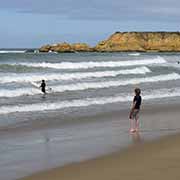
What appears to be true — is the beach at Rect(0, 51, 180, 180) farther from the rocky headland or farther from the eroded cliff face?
the eroded cliff face

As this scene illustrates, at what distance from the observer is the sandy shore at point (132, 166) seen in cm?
819

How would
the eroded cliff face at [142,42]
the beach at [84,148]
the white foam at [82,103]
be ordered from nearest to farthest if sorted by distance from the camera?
the beach at [84,148] < the white foam at [82,103] < the eroded cliff face at [142,42]

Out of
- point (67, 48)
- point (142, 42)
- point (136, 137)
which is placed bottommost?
point (136, 137)

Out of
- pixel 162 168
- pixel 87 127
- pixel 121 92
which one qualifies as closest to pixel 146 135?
pixel 87 127

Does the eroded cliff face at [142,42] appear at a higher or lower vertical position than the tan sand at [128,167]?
higher

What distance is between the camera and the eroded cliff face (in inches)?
6398

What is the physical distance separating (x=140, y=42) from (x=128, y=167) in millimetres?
159023

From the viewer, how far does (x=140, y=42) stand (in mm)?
166250

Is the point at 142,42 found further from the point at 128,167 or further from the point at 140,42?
the point at 128,167

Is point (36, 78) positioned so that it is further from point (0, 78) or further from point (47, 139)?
point (47, 139)

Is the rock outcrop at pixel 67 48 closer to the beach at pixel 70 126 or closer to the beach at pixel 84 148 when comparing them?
the beach at pixel 70 126

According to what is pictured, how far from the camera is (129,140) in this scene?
38.9 feet

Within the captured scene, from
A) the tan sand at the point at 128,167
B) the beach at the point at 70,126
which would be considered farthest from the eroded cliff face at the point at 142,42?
the tan sand at the point at 128,167

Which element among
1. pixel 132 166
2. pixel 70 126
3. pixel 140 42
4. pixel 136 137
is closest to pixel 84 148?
pixel 136 137
